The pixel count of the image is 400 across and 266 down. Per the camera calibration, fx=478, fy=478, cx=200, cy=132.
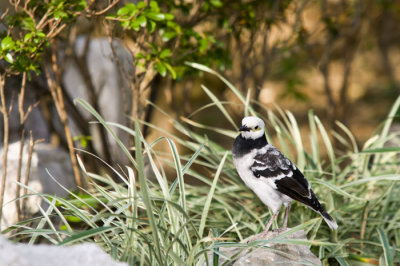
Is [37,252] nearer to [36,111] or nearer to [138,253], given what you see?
[138,253]

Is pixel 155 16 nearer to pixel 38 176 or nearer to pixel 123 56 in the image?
pixel 38 176

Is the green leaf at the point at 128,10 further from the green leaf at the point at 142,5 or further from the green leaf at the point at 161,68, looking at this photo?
the green leaf at the point at 161,68

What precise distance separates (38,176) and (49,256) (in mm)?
1848

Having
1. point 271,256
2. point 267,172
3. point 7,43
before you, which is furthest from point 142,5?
point 271,256

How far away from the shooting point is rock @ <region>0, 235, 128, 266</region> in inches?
52.7

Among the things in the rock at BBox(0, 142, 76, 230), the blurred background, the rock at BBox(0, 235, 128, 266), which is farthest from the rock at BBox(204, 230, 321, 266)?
the rock at BBox(0, 142, 76, 230)

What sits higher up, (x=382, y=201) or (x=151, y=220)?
(x=151, y=220)

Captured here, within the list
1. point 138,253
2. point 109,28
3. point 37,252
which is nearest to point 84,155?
point 109,28

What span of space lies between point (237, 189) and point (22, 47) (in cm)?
152

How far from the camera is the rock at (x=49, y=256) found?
134cm

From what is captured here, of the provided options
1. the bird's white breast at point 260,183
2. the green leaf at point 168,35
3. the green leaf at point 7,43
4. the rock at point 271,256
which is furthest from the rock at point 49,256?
the green leaf at point 168,35

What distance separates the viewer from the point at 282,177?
2.30m

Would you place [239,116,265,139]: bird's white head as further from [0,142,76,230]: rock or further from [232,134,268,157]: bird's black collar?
[0,142,76,230]: rock

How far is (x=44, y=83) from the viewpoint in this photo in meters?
3.39
